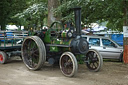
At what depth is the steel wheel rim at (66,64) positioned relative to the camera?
674cm

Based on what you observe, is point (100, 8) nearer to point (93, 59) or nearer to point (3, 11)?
point (93, 59)

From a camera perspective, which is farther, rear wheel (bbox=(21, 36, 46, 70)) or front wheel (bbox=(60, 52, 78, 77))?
rear wheel (bbox=(21, 36, 46, 70))

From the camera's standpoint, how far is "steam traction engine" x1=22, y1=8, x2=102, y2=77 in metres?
6.93

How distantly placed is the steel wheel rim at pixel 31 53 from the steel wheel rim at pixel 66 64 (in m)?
1.26

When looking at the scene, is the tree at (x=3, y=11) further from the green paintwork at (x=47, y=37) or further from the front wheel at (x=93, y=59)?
the front wheel at (x=93, y=59)

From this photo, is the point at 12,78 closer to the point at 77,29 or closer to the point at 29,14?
the point at 77,29

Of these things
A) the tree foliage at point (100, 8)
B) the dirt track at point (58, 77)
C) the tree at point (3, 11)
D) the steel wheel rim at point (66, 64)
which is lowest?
the dirt track at point (58, 77)

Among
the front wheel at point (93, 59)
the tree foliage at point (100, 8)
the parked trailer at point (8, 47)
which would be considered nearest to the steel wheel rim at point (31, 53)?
the parked trailer at point (8, 47)

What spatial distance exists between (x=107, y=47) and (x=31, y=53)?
497 centimetres

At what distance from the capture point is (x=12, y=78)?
258 inches

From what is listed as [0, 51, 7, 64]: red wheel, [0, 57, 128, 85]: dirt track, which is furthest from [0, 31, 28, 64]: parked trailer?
[0, 57, 128, 85]: dirt track

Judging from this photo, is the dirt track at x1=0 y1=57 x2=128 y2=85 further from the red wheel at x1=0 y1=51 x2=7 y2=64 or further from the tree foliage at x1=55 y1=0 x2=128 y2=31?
the tree foliage at x1=55 y1=0 x2=128 y2=31

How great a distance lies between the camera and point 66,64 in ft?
22.1

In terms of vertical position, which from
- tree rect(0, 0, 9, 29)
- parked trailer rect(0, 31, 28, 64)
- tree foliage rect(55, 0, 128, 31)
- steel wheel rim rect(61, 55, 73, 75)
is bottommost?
steel wheel rim rect(61, 55, 73, 75)
